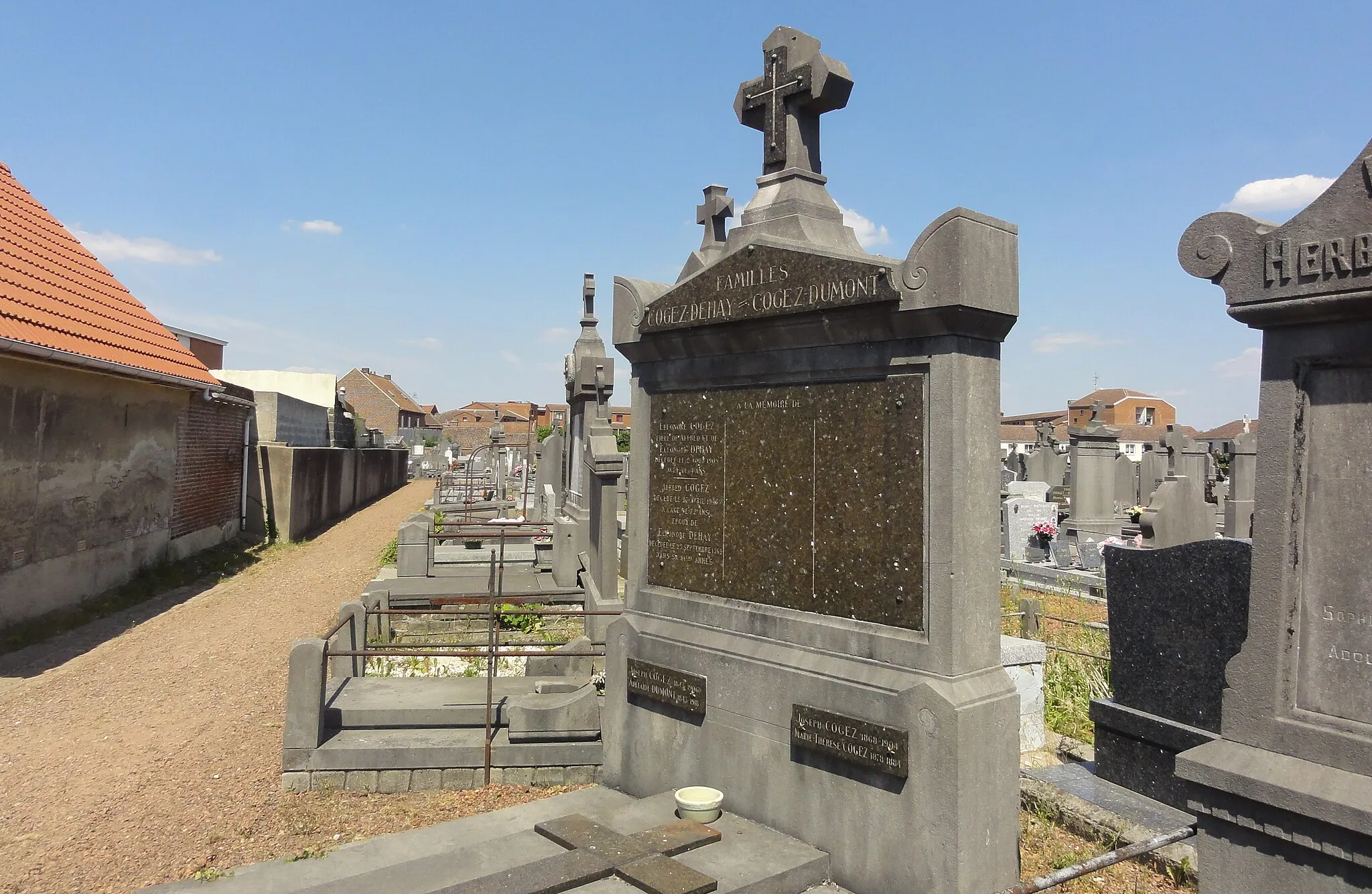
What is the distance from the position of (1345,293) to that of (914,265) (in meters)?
1.60

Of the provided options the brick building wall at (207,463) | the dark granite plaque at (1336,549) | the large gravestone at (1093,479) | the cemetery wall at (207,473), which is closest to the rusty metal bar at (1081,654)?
the dark granite plaque at (1336,549)

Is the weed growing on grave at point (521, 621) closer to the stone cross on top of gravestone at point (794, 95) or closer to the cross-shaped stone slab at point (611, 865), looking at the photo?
the cross-shaped stone slab at point (611, 865)

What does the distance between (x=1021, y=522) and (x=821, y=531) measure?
14165 millimetres

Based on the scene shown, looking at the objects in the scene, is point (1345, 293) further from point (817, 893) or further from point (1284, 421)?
point (817, 893)

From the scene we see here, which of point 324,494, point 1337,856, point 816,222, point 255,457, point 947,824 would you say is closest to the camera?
point 1337,856

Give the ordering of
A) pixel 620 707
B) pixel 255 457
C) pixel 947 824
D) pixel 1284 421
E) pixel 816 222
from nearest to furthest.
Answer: pixel 1284 421
pixel 947 824
pixel 816 222
pixel 620 707
pixel 255 457

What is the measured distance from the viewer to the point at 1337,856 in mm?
3023

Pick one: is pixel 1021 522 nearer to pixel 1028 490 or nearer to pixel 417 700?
pixel 1028 490

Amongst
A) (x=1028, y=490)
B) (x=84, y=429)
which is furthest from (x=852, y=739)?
(x=1028, y=490)

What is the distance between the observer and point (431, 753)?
6.18 metres

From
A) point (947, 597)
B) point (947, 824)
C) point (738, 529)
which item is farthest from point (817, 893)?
point (738, 529)

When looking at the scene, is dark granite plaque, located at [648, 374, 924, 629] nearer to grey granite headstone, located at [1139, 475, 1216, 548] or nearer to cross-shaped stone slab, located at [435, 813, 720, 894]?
cross-shaped stone slab, located at [435, 813, 720, 894]

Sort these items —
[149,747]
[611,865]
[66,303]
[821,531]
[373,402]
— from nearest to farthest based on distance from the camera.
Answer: [611,865] → [821,531] → [149,747] → [66,303] → [373,402]

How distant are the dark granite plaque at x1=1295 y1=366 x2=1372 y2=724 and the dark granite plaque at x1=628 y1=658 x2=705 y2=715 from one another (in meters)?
2.79
